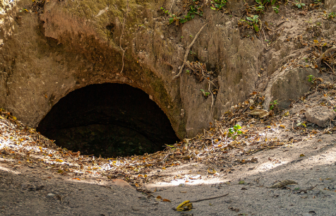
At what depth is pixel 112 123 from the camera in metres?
8.38

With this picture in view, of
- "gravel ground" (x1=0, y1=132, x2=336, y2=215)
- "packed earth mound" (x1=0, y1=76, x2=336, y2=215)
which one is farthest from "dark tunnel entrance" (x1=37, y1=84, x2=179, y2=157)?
"gravel ground" (x1=0, y1=132, x2=336, y2=215)

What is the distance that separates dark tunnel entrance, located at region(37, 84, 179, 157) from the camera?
7902 millimetres

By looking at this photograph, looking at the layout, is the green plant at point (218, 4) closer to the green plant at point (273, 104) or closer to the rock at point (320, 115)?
the green plant at point (273, 104)

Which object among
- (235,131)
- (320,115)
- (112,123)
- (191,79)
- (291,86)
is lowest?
(112,123)

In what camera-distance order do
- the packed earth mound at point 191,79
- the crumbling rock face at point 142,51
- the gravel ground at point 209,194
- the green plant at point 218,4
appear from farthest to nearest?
the green plant at point 218,4 < the crumbling rock face at point 142,51 < the packed earth mound at point 191,79 < the gravel ground at point 209,194

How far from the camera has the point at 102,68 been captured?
236 inches

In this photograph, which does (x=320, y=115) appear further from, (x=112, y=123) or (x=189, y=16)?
(x=112, y=123)

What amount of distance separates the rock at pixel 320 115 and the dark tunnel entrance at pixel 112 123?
486 cm

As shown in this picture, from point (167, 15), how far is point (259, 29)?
7.02ft

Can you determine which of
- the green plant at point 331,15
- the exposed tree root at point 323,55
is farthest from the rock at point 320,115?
the green plant at point 331,15

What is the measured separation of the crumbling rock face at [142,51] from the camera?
4996mm

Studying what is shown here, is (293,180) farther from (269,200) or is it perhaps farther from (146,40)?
(146,40)

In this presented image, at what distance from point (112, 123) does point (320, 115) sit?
6617 mm

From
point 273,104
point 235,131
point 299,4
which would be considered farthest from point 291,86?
point 299,4
